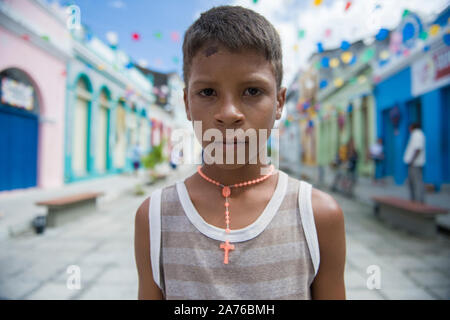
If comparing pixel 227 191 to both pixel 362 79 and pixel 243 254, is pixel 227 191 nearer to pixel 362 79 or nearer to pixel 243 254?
pixel 243 254

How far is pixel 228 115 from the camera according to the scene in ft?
2.49

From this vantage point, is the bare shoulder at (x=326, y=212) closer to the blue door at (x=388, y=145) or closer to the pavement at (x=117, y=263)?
the pavement at (x=117, y=263)

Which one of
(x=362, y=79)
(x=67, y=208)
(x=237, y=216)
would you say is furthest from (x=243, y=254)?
(x=362, y=79)

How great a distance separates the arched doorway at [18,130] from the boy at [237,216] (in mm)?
7842

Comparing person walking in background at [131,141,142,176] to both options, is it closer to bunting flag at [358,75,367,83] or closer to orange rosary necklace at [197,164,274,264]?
bunting flag at [358,75,367,83]

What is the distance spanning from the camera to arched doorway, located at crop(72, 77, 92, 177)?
9.69 metres

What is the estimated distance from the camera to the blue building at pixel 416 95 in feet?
24.8

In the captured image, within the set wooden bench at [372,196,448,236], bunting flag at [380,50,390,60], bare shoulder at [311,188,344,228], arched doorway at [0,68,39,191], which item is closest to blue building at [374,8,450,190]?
bunting flag at [380,50,390,60]

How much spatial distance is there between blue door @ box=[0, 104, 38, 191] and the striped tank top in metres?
7.85

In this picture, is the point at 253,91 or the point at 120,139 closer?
the point at 253,91

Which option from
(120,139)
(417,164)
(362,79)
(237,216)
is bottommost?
(237,216)

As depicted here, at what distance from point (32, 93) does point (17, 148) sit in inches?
64.7

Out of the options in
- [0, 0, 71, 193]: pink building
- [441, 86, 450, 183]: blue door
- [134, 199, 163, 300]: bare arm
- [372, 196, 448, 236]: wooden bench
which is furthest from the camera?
[441, 86, 450, 183]: blue door

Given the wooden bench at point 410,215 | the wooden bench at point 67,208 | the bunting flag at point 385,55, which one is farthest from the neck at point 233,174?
the bunting flag at point 385,55
